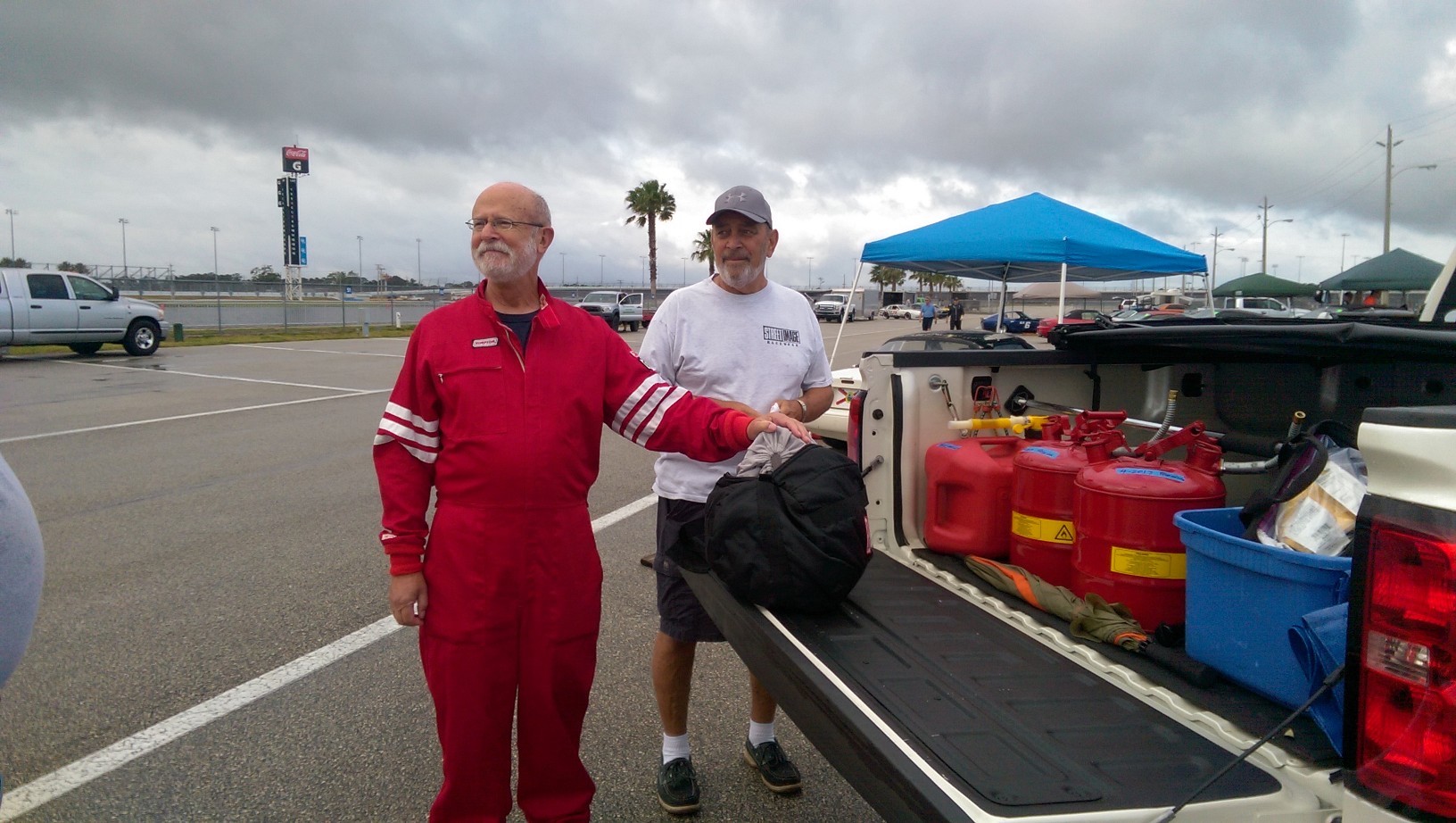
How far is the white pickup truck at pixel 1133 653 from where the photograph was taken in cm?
124

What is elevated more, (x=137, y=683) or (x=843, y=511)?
(x=843, y=511)

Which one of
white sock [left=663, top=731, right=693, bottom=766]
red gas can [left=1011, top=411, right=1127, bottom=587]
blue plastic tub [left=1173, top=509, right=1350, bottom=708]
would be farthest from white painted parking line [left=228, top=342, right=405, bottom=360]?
blue plastic tub [left=1173, top=509, right=1350, bottom=708]

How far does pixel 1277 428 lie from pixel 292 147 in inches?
3683

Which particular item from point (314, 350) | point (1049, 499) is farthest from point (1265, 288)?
point (1049, 499)

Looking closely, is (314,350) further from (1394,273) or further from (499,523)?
(499,523)

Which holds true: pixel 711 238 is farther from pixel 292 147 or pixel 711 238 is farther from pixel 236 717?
pixel 292 147

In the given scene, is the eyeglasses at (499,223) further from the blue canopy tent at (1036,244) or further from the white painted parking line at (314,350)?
the white painted parking line at (314,350)

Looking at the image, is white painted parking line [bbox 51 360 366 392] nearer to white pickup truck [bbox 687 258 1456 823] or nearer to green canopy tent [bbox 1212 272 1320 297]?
white pickup truck [bbox 687 258 1456 823]

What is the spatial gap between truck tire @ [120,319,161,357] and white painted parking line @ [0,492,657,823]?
18934 mm

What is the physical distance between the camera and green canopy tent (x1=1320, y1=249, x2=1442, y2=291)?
842cm

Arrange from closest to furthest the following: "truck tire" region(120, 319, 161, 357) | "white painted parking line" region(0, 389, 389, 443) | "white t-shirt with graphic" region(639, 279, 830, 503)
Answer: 1. "white t-shirt with graphic" region(639, 279, 830, 503)
2. "white painted parking line" region(0, 389, 389, 443)
3. "truck tire" region(120, 319, 161, 357)

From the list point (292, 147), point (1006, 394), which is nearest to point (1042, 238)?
point (1006, 394)

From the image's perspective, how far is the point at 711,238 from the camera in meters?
3.18

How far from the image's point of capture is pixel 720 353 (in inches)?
121
